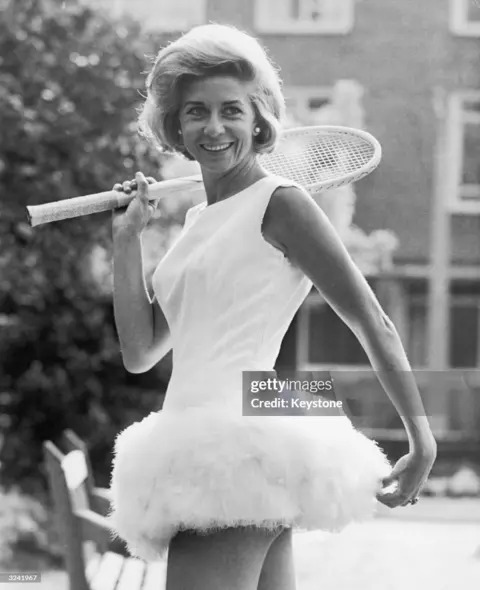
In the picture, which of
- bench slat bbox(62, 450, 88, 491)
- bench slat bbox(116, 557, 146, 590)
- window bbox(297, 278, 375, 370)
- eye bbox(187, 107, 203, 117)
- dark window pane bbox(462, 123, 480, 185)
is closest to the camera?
eye bbox(187, 107, 203, 117)

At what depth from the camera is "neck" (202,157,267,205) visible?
4.43 ft

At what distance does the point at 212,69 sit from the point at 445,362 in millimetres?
8299

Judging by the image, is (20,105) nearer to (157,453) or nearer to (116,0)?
(116,0)

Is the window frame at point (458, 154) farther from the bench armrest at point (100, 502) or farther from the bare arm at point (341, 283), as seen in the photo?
the bare arm at point (341, 283)

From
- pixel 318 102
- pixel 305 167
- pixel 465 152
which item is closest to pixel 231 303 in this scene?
pixel 305 167

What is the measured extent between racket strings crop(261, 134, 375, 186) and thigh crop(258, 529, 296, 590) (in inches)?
19.8

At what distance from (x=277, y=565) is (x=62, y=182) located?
288 cm

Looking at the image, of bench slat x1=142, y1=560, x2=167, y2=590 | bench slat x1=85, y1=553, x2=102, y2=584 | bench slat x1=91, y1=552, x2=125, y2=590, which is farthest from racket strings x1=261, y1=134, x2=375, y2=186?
bench slat x1=85, y1=553, x2=102, y2=584

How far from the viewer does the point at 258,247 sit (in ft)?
4.18

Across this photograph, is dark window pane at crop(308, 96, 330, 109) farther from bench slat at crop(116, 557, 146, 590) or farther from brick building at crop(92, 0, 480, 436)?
bench slat at crop(116, 557, 146, 590)

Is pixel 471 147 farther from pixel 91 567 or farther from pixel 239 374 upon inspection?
pixel 239 374

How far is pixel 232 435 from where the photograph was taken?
1239mm

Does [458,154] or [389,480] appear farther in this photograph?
[458,154]

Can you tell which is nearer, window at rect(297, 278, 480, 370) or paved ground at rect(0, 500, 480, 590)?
paved ground at rect(0, 500, 480, 590)
